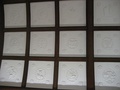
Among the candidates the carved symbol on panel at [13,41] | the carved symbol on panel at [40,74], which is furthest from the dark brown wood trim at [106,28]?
the carved symbol on panel at [13,41]

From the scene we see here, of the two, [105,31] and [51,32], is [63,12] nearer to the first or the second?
[51,32]

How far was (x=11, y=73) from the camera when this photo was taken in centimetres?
296

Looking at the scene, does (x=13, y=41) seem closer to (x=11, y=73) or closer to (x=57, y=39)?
(x=11, y=73)

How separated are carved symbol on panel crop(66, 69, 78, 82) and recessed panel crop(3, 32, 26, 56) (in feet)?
3.58

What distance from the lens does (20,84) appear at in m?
2.88

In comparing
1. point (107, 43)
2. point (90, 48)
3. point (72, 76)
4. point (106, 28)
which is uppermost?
point (106, 28)

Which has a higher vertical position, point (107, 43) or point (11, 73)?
point (107, 43)

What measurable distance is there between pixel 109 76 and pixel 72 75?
2.40 feet

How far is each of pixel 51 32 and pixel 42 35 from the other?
21 centimetres

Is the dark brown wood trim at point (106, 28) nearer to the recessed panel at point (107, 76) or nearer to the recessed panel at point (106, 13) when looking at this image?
the recessed panel at point (106, 13)

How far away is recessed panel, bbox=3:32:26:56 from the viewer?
9.84 ft

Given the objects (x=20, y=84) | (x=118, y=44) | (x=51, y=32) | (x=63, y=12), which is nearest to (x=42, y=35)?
(x=51, y=32)

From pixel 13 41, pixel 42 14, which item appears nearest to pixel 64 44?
pixel 42 14

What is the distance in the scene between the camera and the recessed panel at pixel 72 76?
8.93ft
